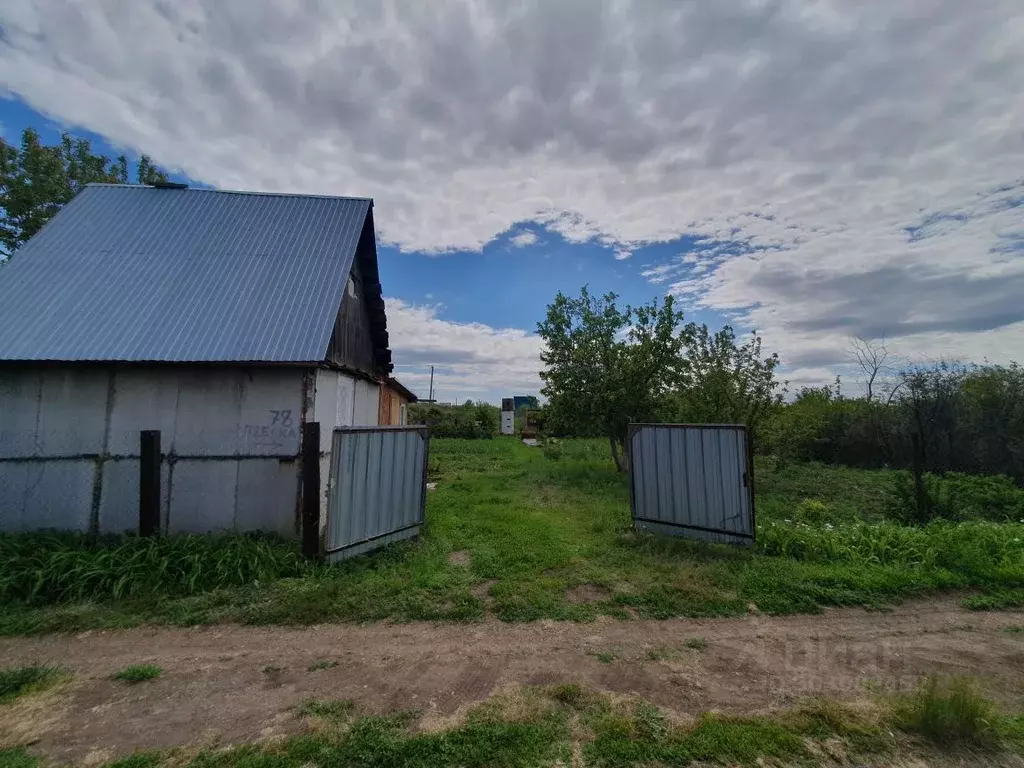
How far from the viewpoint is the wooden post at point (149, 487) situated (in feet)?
20.1

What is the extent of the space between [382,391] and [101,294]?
615 centimetres

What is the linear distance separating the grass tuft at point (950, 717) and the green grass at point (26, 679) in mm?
6035

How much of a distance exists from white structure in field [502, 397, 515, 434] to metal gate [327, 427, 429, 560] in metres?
27.4

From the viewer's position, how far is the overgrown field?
475 centimetres

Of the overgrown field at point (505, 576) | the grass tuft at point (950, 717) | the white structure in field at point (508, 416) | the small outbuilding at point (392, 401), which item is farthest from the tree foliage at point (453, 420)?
the grass tuft at point (950, 717)

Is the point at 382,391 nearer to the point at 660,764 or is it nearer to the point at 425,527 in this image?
the point at 425,527

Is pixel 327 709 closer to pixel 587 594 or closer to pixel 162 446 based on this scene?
pixel 587 594

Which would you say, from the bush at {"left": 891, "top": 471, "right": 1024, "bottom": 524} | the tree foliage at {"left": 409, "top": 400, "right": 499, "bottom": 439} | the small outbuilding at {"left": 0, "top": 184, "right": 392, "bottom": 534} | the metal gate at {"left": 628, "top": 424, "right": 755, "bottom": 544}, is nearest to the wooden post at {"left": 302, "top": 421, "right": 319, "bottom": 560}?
the small outbuilding at {"left": 0, "top": 184, "right": 392, "bottom": 534}

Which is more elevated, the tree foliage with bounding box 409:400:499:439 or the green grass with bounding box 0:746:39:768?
the tree foliage with bounding box 409:400:499:439

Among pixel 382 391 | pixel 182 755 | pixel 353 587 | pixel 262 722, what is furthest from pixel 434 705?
pixel 382 391

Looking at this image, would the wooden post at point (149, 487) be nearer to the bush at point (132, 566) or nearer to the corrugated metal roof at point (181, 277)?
the bush at point (132, 566)

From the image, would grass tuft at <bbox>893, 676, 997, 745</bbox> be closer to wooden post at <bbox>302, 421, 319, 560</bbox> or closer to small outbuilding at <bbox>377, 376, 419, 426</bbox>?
wooden post at <bbox>302, 421, 319, 560</bbox>

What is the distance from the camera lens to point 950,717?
112 inches

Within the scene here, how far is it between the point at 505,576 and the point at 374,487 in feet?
7.09
